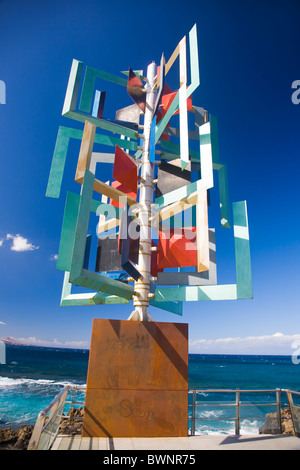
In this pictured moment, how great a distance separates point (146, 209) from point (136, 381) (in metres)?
4.23

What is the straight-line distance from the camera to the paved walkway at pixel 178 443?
487 centimetres

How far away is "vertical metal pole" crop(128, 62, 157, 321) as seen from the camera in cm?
694

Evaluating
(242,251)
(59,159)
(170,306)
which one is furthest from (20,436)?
(242,251)

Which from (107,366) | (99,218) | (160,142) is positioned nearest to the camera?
(107,366)

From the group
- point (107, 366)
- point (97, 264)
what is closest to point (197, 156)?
point (97, 264)

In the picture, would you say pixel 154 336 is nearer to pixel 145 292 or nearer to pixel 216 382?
pixel 145 292

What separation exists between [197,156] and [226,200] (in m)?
1.83

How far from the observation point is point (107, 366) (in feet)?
18.9

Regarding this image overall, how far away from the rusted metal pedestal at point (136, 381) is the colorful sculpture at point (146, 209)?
0.83m

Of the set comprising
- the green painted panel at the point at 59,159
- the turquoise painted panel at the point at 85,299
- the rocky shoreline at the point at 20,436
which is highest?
the green painted panel at the point at 59,159

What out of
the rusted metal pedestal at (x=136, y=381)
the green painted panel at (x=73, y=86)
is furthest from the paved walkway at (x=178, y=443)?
the green painted panel at (x=73, y=86)

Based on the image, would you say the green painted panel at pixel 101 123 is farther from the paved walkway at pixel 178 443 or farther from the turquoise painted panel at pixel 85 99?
the paved walkway at pixel 178 443

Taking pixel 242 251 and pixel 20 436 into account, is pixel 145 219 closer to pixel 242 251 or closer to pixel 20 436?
pixel 242 251
